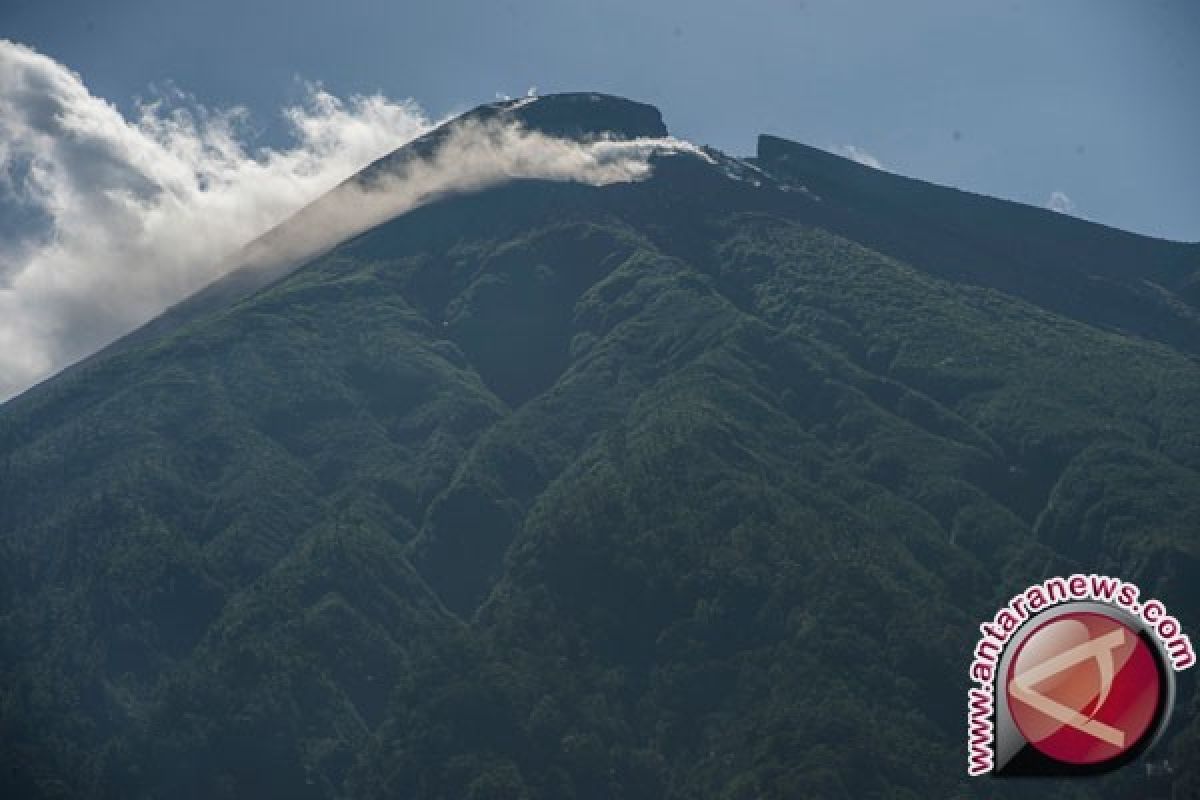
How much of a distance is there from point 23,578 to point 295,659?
53.2 meters

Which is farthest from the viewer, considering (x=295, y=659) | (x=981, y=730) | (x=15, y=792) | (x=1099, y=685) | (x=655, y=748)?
(x=295, y=659)

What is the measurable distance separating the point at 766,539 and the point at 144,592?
89179 millimetres

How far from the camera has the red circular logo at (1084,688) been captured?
38812 mm

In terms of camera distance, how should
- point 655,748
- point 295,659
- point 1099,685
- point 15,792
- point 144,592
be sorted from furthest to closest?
1. point 144,592
2. point 295,659
3. point 655,748
4. point 15,792
5. point 1099,685

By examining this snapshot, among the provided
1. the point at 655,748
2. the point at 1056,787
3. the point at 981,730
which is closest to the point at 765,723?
the point at 655,748

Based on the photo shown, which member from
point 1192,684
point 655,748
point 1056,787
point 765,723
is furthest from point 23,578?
point 1192,684

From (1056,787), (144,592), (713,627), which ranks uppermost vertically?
(144,592)

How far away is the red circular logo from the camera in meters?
38.8

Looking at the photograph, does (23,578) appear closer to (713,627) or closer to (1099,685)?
(713,627)

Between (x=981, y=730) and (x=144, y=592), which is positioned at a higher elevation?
(x=144, y=592)

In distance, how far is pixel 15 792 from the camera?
13950 cm

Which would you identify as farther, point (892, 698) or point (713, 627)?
point (713, 627)

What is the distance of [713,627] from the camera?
551 feet

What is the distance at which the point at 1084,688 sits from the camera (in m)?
39.3
